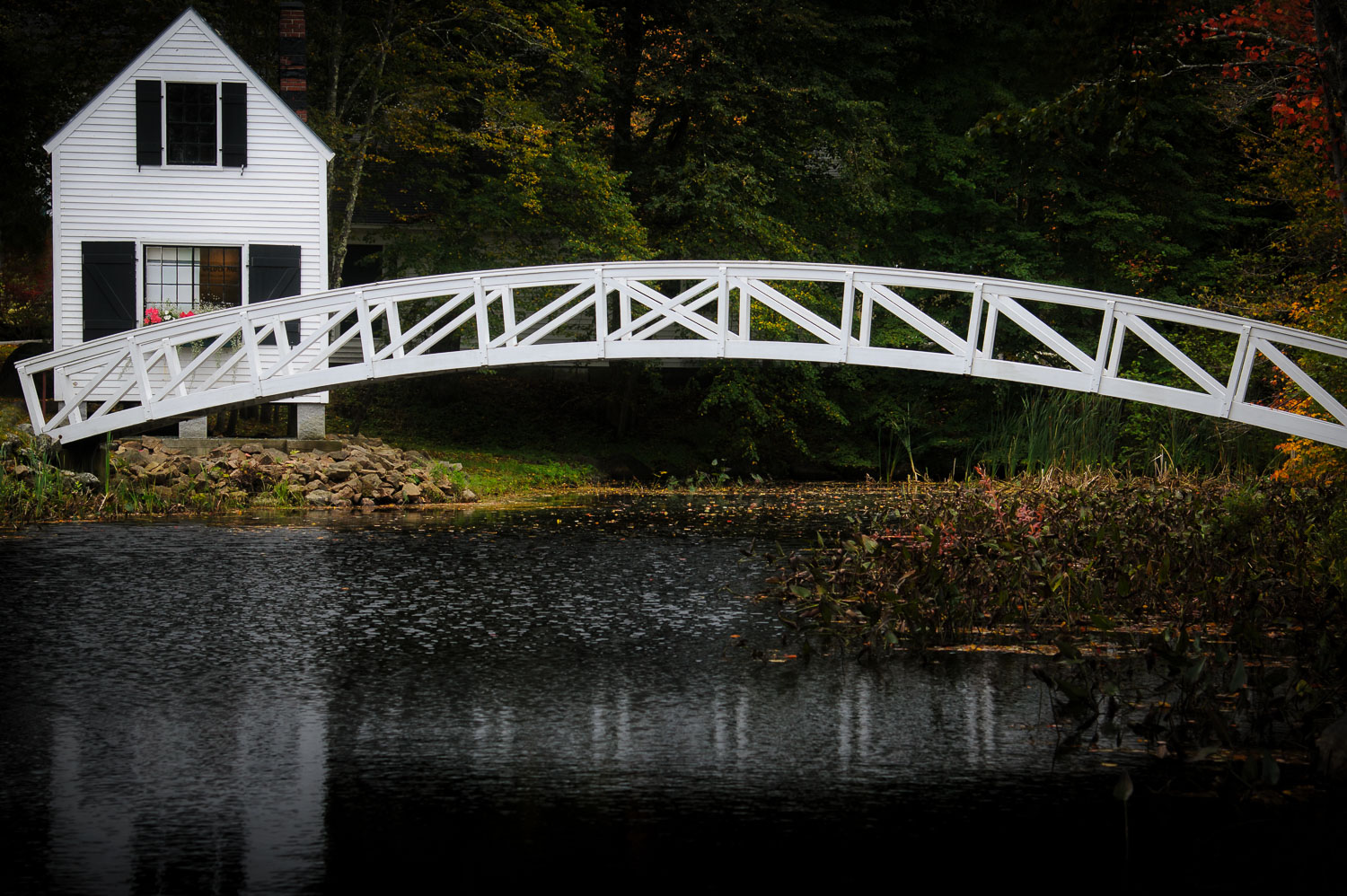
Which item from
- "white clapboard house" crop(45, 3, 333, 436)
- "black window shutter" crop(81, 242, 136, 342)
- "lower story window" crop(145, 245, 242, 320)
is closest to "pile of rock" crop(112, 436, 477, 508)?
"white clapboard house" crop(45, 3, 333, 436)

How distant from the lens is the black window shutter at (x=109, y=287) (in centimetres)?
2138

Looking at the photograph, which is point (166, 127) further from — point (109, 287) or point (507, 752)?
point (507, 752)

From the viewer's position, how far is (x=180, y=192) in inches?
853

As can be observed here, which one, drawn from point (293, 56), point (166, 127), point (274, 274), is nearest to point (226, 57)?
point (166, 127)

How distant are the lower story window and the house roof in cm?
211

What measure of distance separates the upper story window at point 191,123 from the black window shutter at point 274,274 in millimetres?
1640

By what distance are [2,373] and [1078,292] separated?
17205 millimetres

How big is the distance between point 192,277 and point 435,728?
663 inches

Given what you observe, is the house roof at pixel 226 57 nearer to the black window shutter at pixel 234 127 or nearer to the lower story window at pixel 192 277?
the black window shutter at pixel 234 127

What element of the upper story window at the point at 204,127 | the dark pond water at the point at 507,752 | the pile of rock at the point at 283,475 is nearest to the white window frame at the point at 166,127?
the upper story window at the point at 204,127

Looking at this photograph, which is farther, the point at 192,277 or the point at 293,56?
the point at 293,56

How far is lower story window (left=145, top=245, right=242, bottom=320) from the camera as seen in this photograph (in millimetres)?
21984

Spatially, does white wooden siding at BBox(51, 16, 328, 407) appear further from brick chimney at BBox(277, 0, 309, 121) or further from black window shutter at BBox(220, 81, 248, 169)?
brick chimney at BBox(277, 0, 309, 121)

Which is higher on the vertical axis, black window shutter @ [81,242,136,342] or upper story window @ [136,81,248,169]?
upper story window @ [136,81,248,169]
